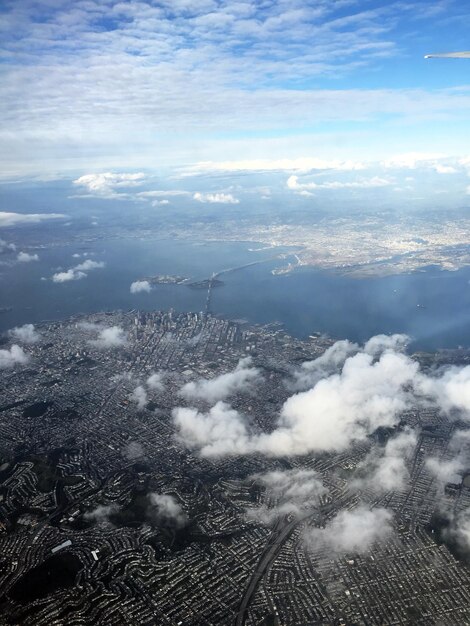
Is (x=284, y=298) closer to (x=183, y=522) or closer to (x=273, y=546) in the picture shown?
(x=183, y=522)

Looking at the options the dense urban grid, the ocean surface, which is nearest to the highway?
the dense urban grid

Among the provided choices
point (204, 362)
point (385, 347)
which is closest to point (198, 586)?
point (204, 362)

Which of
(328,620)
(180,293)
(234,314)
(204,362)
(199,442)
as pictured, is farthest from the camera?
(180,293)

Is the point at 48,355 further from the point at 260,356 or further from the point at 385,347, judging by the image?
the point at 385,347

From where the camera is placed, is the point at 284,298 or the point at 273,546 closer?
the point at 273,546

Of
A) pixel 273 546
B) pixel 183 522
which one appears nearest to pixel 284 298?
pixel 183 522

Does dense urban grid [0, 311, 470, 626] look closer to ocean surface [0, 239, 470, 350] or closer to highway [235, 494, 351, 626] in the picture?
highway [235, 494, 351, 626]
